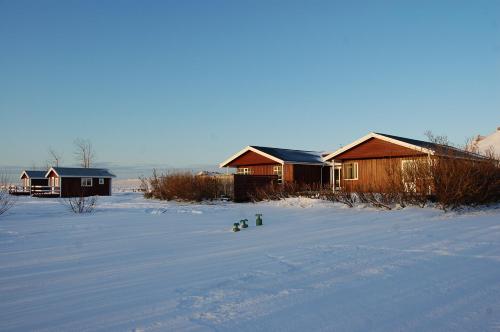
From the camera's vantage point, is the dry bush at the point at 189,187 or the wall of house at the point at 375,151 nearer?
the wall of house at the point at 375,151

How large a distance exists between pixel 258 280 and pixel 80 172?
4207 cm

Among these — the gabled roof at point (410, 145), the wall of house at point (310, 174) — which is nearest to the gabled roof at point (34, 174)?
the wall of house at point (310, 174)

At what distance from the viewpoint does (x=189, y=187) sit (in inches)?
974

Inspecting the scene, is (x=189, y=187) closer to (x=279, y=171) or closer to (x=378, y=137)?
(x=279, y=171)

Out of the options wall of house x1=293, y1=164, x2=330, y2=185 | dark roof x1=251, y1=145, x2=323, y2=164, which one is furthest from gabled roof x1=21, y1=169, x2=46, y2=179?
wall of house x1=293, y1=164, x2=330, y2=185

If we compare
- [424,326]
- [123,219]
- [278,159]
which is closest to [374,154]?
[278,159]

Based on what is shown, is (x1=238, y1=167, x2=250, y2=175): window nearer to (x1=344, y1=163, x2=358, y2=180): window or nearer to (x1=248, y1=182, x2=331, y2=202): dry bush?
(x1=248, y1=182, x2=331, y2=202): dry bush

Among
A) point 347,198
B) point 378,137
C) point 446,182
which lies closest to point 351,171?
point 378,137

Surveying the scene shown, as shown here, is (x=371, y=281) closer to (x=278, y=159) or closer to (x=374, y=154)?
(x=374, y=154)

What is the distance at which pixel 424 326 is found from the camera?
13.3 ft

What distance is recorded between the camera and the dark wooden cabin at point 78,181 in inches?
1646

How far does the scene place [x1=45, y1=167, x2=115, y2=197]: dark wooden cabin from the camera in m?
41.8

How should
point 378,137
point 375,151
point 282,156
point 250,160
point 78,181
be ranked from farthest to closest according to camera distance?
1. point 78,181
2. point 250,160
3. point 282,156
4. point 375,151
5. point 378,137

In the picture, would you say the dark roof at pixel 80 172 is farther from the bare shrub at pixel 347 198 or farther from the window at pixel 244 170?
the bare shrub at pixel 347 198
